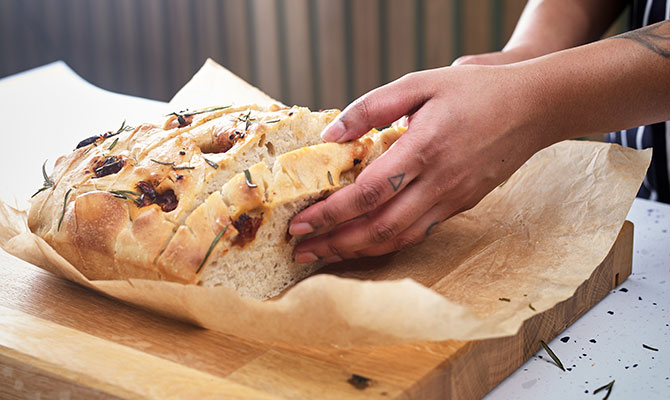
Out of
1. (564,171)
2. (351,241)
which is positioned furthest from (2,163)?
(564,171)

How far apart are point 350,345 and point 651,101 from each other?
861 mm

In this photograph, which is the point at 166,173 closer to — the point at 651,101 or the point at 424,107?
the point at 424,107

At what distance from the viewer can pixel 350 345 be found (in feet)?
3.55

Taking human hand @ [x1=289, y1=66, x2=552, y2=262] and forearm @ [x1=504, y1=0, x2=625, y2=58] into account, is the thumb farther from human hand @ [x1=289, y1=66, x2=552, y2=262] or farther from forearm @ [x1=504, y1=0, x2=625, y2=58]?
forearm @ [x1=504, y1=0, x2=625, y2=58]

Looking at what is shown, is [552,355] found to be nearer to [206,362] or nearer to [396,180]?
[396,180]

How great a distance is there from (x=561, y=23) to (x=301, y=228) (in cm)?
146

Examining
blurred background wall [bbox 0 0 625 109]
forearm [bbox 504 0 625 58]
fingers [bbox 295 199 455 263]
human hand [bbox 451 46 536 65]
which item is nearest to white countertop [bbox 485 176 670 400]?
fingers [bbox 295 199 455 263]

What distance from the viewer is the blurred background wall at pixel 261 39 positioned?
3.92 metres

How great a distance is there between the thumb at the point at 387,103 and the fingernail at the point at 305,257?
0.91 feet

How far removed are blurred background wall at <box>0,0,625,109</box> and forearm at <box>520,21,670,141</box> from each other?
7.67 ft

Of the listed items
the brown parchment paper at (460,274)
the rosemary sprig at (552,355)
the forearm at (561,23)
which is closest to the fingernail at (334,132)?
the brown parchment paper at (460,274)

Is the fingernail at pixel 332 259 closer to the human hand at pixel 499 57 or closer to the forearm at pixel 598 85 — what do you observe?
the forearm at pixel 598 85

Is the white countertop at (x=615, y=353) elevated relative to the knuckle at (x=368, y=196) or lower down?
lower down

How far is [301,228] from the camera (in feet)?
4.39
